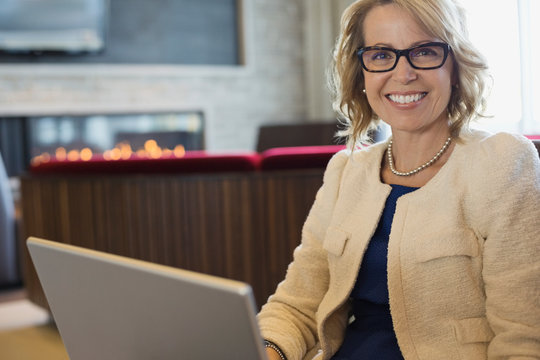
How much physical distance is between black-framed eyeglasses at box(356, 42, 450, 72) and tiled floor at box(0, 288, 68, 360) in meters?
2.17

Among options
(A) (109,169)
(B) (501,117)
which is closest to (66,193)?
(A) (109,169)

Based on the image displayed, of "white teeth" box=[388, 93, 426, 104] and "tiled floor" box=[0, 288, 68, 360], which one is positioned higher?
"white teeth" box=[388, 93, 426, 104]

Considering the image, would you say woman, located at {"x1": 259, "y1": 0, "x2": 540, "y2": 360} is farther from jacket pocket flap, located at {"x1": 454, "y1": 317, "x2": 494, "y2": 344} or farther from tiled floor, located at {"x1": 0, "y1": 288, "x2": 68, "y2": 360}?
tiled floor, located at {"x1": 0, "y1": 288, "x2": 68, "y2": 360}

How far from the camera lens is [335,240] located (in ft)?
4.06

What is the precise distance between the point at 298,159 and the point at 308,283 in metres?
1.21

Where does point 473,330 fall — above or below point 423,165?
below

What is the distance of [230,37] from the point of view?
249 inches

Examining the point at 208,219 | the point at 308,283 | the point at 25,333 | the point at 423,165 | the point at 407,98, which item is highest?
the point at 407,98

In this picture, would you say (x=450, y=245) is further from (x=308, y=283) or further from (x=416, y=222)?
(x=308, y=283)

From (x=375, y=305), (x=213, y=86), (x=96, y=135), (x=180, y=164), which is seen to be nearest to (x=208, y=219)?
(x=180, y=164)

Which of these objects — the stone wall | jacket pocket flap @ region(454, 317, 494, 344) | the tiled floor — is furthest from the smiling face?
the stone wall

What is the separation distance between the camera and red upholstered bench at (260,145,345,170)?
246 centimetres

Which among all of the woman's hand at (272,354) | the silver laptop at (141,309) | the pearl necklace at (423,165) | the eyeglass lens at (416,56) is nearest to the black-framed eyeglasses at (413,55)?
the eyeglass lens at (416,56)

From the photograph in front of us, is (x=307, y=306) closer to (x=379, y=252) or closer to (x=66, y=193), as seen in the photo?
(x=379, y=252)
